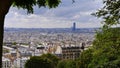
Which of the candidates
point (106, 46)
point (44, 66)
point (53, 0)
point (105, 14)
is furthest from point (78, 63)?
point (53, 0)

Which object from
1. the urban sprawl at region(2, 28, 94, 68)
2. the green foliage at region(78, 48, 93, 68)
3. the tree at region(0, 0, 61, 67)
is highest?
the tree at region(0, 0, 61, 67)

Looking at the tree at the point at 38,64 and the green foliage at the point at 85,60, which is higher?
the green foliage at the point at 85,60

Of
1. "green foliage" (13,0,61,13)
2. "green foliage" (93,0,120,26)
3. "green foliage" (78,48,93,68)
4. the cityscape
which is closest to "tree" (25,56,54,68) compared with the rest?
the cityscape

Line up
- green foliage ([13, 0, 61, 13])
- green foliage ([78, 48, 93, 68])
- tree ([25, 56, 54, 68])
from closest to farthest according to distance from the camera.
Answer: green foliage ([13, 0, 61, 13])
green foliage ([78, 48, 93, 68])
tree ([25, 56, 54, 68])

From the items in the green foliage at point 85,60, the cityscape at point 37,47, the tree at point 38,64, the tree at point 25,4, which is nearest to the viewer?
A: the tree at point 25,4

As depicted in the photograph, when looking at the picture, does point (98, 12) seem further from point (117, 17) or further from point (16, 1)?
point (16, 1)

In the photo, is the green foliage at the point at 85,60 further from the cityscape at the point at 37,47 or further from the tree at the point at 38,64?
the tree at the point at 38,64

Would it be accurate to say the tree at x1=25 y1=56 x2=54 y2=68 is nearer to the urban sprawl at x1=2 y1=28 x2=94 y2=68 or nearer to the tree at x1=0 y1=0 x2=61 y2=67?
the urban sprawl at x1=2 y1=28 x2=94 y2=68

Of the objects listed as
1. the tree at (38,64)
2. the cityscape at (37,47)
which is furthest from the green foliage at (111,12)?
the tree at (38,64)

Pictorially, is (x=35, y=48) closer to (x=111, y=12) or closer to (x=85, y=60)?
(x=85, y=60)
